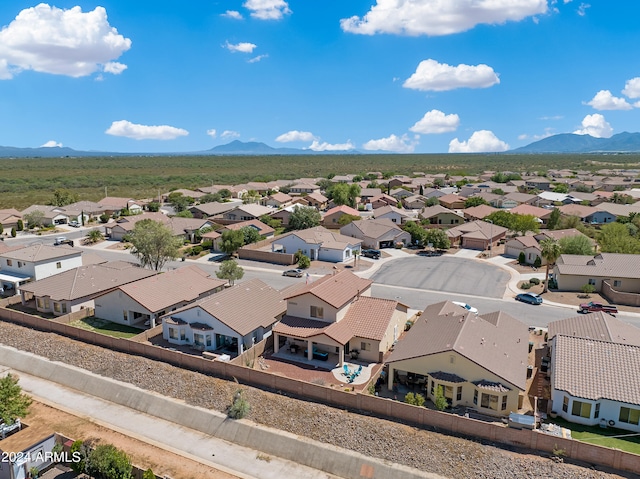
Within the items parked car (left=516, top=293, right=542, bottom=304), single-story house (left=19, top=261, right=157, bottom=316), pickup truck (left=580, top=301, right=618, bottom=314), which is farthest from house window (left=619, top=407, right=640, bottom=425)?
single-story house (left=19, top=261, right=157, bottom=316)

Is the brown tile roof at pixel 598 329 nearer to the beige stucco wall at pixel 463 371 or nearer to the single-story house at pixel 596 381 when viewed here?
the single-story house at pixel 596 381

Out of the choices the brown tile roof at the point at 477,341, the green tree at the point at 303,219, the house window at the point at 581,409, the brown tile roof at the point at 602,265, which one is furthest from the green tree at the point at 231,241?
the house window at the point at 581,409

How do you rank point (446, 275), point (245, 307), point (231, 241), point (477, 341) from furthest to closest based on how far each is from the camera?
point (231, 241) < point (446, 275) < point (245, 307) < point (477, 341)

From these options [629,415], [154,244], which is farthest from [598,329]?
[154,244]

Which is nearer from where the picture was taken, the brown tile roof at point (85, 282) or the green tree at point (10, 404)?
the green tree at point (10, 404)

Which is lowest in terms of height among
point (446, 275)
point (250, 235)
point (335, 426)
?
point (335, 426)

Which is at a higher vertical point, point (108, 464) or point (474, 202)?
point (474, 202)

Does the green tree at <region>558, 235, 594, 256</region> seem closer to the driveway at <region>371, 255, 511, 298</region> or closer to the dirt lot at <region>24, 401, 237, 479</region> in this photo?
the driveway at <region>371, 255, 511, 298</region>

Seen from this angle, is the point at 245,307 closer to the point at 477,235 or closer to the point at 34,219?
the point at 477,235
